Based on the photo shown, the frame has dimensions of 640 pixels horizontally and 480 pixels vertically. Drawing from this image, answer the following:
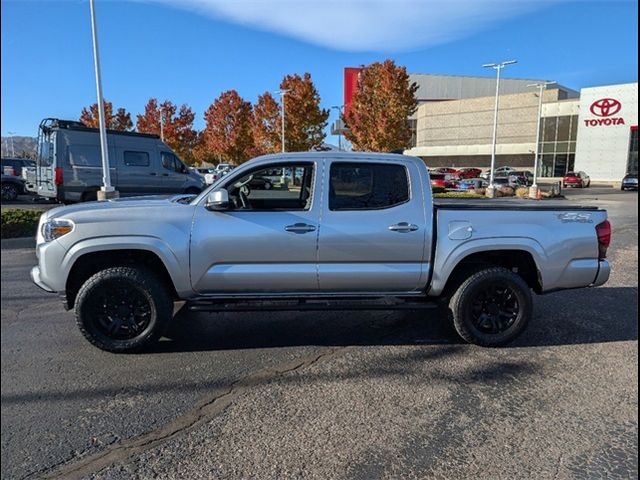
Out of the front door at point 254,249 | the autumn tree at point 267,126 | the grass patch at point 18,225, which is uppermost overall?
the autumn tree at point 267,126

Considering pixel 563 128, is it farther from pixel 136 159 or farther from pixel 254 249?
pixel 254 249

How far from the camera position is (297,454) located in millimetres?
2648

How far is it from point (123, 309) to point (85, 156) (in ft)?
41.1

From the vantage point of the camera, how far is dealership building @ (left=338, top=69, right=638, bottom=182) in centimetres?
4547

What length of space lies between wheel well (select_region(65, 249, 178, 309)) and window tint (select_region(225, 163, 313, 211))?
2.96ft

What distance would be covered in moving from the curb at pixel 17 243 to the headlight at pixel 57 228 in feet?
14.7

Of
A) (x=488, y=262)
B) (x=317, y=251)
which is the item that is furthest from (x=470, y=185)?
(x=317, y=251)

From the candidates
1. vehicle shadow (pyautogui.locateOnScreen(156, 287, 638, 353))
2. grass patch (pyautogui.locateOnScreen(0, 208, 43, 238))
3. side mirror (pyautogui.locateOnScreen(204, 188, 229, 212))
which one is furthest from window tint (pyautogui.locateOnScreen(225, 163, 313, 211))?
grass patch (pyautogui.locateOnScreen(0, 208, 43, 238))

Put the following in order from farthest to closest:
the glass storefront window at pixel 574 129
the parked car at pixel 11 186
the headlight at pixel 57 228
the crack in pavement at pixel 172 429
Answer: the glass storefront window at pixel 574 129, the parked car at pixel 11 186, the headlight at pixel 57 228, the crack in pavement at pixel 172 429

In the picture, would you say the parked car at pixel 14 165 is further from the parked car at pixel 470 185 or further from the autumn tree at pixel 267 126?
the parked car at pixel 470 185

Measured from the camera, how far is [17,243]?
809 centimetres

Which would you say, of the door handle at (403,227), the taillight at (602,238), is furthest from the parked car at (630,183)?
the door handle at (403,227)

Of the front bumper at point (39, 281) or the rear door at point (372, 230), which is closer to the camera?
the front bumper at point (39, 281)

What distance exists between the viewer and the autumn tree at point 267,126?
36.1 meters
